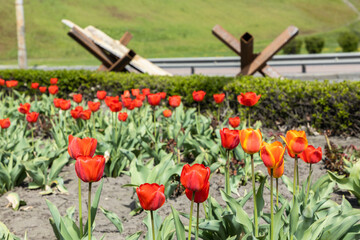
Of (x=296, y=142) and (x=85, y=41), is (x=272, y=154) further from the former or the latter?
(x=85, y=41)

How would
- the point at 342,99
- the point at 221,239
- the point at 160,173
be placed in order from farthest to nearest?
the point at 342,99
the point at 160,173
the point at 221,239

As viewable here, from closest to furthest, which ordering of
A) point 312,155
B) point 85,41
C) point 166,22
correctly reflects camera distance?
point 312,155 → point 85,41 → point 166,22

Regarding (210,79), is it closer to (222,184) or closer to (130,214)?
(222,184)

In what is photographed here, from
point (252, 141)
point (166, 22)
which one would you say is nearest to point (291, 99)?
point (252, 141)

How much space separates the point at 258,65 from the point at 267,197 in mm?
4179

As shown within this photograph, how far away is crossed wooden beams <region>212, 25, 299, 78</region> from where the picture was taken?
7.34 metres

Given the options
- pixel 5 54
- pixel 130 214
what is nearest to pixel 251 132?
pixel 130 214

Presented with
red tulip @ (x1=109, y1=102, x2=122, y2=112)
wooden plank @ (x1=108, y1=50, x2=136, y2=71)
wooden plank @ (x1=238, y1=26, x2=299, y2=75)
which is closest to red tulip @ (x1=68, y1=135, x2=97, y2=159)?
red tulip @ (x1=109, y1=102, x2=122, y2=112)

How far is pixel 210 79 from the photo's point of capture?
24.1 feet

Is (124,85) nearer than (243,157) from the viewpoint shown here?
No

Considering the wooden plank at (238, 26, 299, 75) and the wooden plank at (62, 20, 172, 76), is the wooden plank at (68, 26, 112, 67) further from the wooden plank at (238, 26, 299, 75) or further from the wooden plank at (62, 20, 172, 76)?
the wooden plank at (238, 26, 299, 75)

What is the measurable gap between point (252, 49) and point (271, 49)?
0.37 metres

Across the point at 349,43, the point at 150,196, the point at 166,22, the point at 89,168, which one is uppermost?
the point at 166,22

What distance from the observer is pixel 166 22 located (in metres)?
42.7
